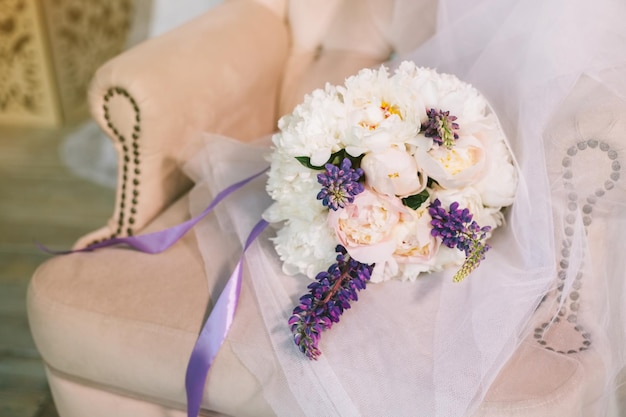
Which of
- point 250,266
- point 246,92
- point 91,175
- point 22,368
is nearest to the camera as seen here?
point 250,266

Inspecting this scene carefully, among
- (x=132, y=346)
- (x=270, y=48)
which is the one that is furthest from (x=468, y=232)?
(x=270, y=48)

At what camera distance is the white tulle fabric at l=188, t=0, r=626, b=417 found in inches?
30.2

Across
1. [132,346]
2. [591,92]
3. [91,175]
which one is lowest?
[91,175]

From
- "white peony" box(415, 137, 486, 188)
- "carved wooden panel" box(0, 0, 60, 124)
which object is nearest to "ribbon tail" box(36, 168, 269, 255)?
"white peony" box(415, 137, 486, 188)

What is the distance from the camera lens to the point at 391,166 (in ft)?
2.53

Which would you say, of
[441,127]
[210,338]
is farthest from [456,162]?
[210,338]

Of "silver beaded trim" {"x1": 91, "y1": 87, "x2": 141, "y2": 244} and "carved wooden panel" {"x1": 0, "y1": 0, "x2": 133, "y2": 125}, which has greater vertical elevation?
"silver beaded trim" {"x1": 91, "y1": 87, "x2": 141, "y2": 244}

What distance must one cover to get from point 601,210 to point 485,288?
0.18m

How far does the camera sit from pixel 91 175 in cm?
222

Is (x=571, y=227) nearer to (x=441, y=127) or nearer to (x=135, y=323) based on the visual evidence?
(x=441, y=127)

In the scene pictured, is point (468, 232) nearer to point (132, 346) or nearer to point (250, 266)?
point (250, 266)

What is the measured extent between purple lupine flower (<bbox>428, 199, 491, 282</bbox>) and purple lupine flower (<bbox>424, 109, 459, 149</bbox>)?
0.09 metres

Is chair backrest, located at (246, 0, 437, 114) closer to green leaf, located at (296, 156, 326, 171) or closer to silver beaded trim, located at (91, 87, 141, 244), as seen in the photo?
silver beaded trim, located at (91, 87, 141, 244)

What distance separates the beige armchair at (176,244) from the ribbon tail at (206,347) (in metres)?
0.02
